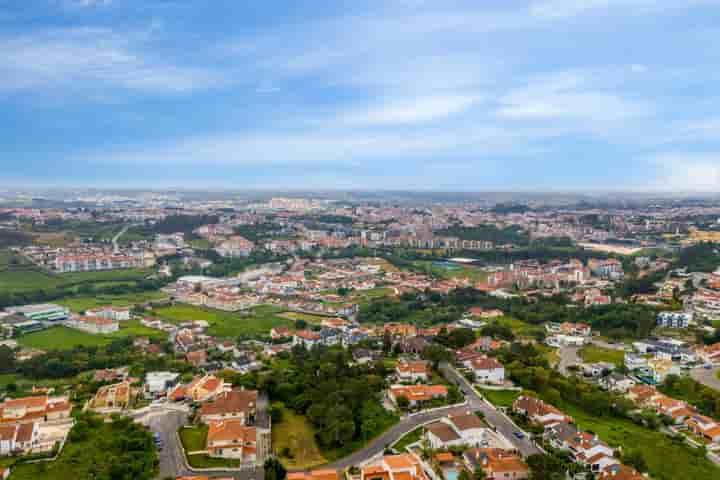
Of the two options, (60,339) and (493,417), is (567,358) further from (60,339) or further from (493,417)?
(60,339)

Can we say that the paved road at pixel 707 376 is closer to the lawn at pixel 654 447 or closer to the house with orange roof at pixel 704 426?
the house with orange roof at pixel 704 426

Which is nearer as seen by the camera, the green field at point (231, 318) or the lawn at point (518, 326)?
the lawn at point (518, 326)

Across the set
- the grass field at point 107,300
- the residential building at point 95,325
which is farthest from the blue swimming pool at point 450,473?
the grass field at point 107,300

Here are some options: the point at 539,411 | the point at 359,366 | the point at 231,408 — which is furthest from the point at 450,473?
the point at 359,366

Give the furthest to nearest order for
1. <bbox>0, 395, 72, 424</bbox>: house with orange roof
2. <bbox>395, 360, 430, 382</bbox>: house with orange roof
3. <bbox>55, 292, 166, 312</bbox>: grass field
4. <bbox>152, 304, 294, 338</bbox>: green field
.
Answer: <bbox>55, 292, 166, 312</bbox>: grass field
<bbox>152, 304, 294, 338</bbox>: green field
<bbox>395, 360, 430, 382</bbox>: house with orange roof
<bbox>0, 395, 72, 424</bbox>: house with orange roof

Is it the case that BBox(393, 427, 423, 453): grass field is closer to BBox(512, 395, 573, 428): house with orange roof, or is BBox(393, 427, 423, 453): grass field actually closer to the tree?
the tree

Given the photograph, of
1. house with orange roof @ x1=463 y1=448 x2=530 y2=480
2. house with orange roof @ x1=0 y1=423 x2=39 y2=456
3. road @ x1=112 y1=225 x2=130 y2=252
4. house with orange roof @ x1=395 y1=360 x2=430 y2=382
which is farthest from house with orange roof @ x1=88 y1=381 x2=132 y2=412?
road @ x1=112 y1=225 x2=130 y2=252
